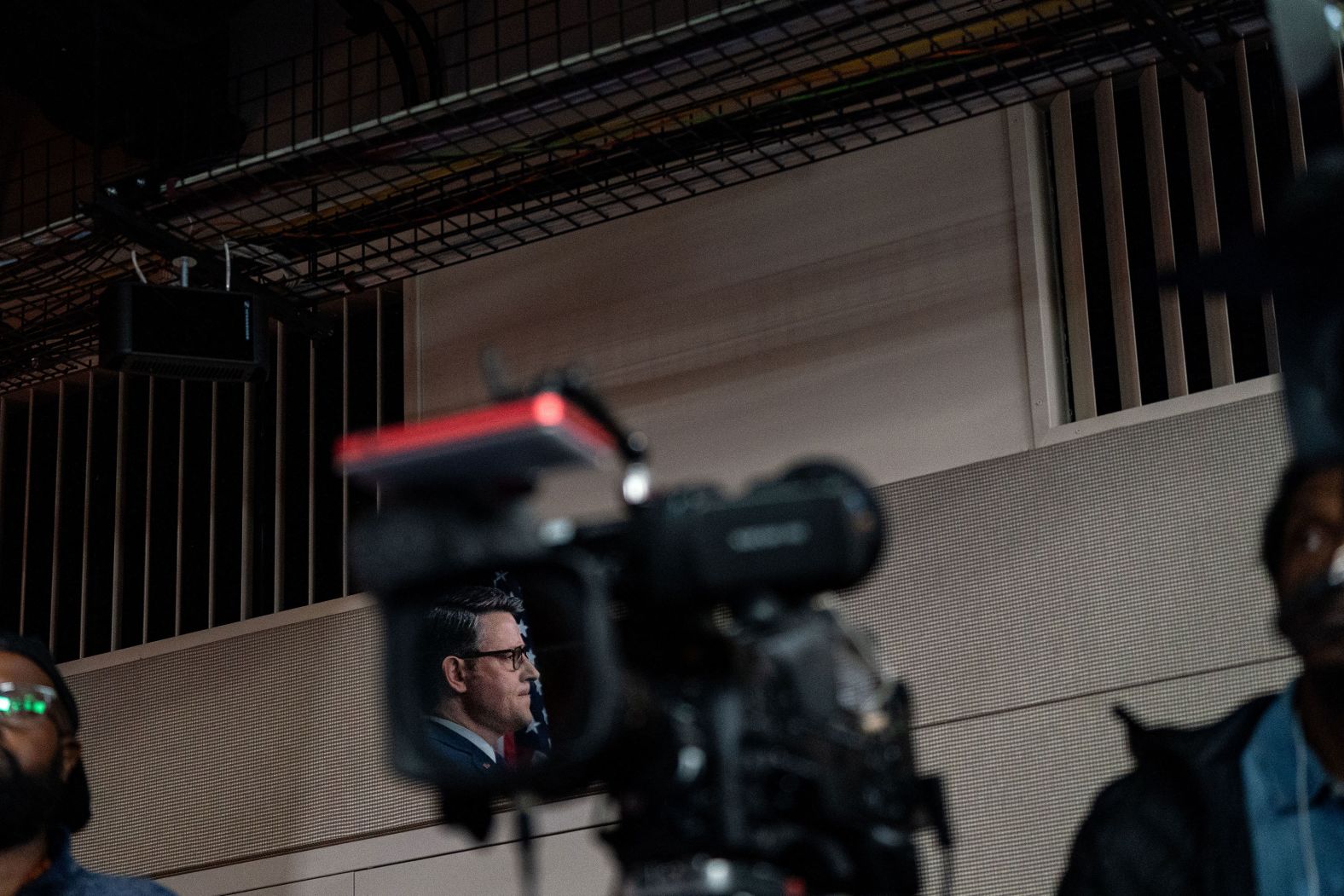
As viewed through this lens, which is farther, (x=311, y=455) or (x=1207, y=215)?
(x=311, y=455)

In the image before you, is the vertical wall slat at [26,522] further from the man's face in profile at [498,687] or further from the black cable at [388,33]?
the man's face in profile at [498,687]

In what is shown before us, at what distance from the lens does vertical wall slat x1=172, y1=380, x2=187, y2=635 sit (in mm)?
4418

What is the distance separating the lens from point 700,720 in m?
1.71

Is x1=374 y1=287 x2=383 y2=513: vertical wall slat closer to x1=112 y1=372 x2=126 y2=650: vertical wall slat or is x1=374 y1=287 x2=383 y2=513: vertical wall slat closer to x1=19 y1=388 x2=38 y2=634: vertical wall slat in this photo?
x1=112 y1=372 x2=126 y2=650: vertical wall slat

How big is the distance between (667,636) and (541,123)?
6.88ft

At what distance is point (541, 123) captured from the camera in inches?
144

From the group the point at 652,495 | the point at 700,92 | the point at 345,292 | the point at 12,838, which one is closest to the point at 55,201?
the point at 345,292

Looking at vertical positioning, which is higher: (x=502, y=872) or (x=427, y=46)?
(x=427, y=46)

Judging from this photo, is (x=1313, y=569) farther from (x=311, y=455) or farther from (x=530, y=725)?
(x=311, y=455)

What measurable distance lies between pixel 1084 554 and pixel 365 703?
159 centimetres

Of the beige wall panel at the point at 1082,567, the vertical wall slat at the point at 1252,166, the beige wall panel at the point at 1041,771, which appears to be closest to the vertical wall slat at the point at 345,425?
the beige wall panel at the point at 1082,567

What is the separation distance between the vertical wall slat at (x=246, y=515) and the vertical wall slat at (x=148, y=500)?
0.26 meters

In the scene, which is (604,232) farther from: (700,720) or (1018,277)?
(700,720)

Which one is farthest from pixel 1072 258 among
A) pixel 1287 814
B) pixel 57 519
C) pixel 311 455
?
pixel 57 519
